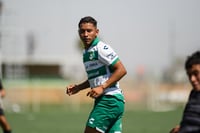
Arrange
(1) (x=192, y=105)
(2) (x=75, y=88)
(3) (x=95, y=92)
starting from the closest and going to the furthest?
(1) (x=192, y=105)
(3) (x=95, y=92)
(2) (x=75, y=88)

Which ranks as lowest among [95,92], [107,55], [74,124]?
→ [74,124]

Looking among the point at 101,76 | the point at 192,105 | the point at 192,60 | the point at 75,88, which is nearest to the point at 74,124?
the point at 75,88

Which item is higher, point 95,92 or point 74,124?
point 95,92

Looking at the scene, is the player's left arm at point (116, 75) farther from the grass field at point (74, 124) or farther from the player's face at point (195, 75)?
the grass field at point (74, 124)

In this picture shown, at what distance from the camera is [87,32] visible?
8297 millimetres

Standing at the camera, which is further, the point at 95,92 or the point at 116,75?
the point at 116,75

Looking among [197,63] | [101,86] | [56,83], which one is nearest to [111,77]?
[101,86]

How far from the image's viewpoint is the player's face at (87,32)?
27.2 feet

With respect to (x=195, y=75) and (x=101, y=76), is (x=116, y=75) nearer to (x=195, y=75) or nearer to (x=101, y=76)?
(x=101, y=76)

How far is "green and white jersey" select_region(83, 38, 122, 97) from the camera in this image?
8.27 m

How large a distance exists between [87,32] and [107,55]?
14.8 inches

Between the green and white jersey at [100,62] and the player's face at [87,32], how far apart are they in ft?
0.24

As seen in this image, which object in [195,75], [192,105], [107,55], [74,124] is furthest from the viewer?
[74,124]

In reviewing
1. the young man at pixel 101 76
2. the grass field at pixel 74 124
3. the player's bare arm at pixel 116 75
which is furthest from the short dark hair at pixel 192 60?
the grass field at pixel 74 124
